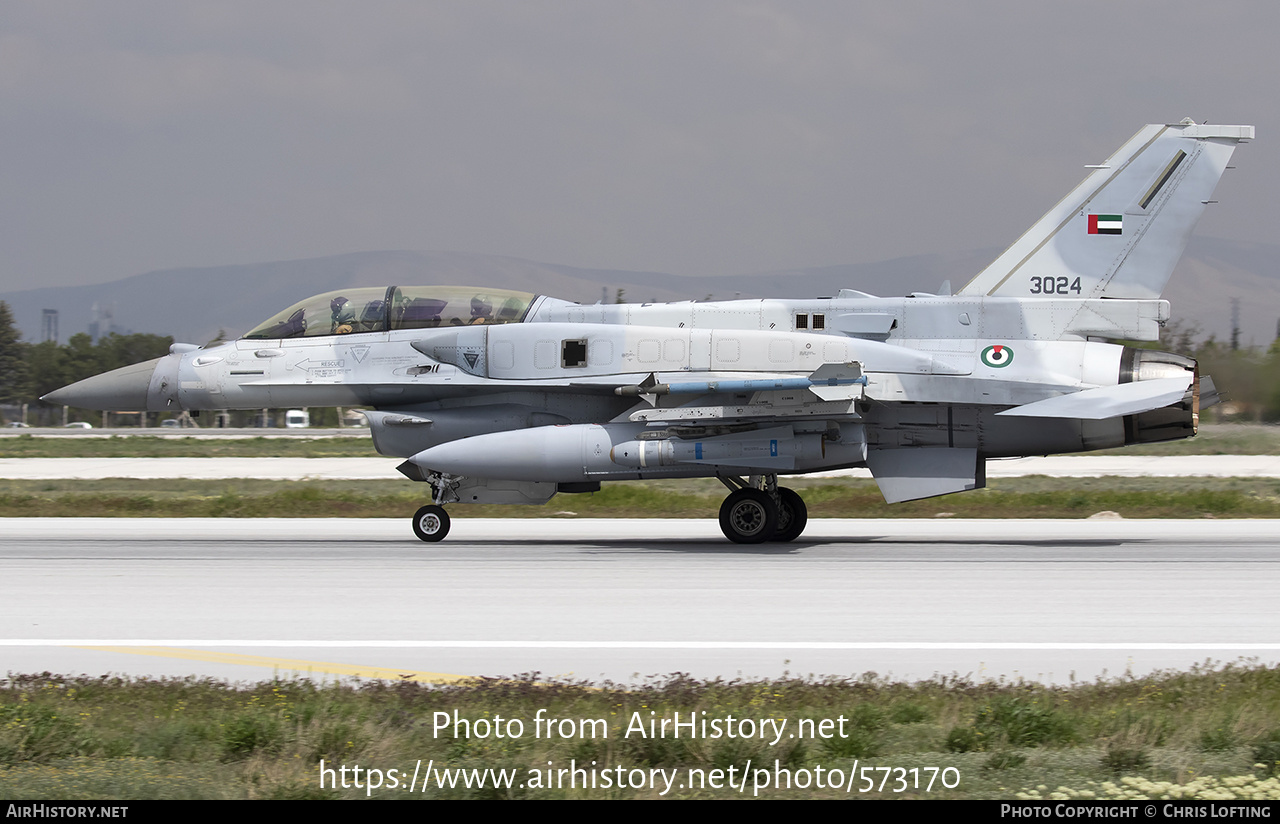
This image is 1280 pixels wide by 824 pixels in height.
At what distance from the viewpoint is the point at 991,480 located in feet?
94.0

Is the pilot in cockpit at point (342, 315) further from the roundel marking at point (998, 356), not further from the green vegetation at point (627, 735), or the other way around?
the green vegetation at point (627, 735)

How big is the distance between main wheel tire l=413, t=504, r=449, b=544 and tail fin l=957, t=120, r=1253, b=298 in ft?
28.6

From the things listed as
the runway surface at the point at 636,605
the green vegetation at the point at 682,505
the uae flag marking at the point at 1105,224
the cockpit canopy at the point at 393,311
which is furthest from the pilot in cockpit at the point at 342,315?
the uae flag marking at the point at 1105,224

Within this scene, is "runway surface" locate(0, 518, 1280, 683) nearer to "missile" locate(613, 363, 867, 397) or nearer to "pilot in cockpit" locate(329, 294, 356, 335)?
"missile" locate(613, 363, 867, 397)

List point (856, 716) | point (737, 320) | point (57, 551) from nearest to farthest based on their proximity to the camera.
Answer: point (856, 716), point (57, 551), point (737, 320)

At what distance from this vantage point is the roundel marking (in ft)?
48.9

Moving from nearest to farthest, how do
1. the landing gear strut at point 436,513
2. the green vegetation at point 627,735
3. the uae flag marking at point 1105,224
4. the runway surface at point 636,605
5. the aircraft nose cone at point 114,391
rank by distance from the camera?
the green vegetation at point 627,735, the runway surface at point 636,605, the landing gear strut at point 436,513, the uae flag marking at point 1105,224, the aircraft nose cone at point 114,391

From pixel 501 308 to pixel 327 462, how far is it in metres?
26.4

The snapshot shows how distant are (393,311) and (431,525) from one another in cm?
320

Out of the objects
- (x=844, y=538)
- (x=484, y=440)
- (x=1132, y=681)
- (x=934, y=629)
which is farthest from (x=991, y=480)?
(x=1132, y=681)

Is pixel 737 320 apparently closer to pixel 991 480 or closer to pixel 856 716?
pixel 856 716

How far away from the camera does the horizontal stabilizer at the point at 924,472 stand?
1488 centimetres

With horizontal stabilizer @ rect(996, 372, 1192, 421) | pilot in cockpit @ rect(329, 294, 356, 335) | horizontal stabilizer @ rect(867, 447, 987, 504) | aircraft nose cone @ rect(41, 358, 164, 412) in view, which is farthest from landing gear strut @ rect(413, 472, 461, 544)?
horizontal stabilizer @ rect(996, 372, 1192, 421)

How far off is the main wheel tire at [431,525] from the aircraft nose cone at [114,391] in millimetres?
4553
